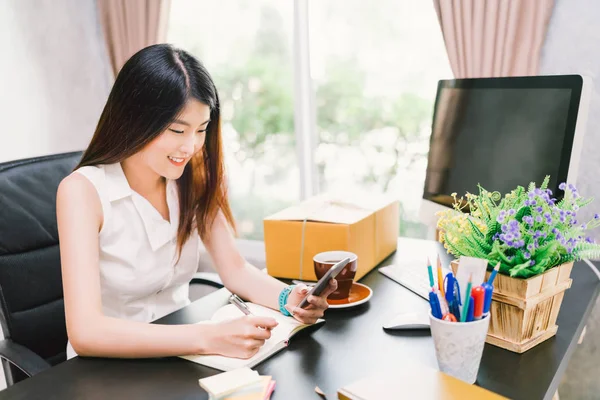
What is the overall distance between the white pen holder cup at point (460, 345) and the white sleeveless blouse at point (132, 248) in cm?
73

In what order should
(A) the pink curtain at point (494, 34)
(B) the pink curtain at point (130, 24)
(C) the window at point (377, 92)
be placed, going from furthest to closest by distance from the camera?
(B) the pink curtain at point (130, 24) → (C) the window at point (377, 92) → (A) the pink curtain at point (494, 34)

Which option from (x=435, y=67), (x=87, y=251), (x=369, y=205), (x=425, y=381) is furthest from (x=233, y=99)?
(x=425, y=381)

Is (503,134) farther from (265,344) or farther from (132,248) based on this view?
(132,248)

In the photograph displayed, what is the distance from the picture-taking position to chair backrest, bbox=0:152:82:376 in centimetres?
130

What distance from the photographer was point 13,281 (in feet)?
4.29

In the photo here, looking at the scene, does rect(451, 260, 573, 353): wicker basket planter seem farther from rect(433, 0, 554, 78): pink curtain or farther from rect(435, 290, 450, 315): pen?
rect(433, 0, 554, 78): pink curtain

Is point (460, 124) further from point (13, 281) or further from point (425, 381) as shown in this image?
point (13, 281)

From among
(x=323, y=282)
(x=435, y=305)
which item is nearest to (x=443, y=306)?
(x=435, y=305)

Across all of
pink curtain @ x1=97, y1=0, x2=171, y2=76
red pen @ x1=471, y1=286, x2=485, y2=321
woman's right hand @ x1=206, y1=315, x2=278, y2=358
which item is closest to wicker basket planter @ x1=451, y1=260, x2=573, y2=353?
red pen @ x1=471, y1=286, x2=485, y2=321

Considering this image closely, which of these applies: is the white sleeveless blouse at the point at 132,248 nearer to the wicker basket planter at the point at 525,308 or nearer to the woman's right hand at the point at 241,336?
the woman's right hand at the point at 241,336

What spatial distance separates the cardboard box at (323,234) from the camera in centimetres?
131

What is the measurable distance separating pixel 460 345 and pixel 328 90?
1.82 meters

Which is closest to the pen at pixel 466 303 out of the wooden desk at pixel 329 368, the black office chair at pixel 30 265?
the wooden desk at pixel 329 368

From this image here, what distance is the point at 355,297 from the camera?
3.90 feet
